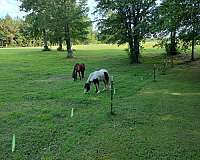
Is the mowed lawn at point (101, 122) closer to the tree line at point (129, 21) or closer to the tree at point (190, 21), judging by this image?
the tree at point (190, 21)

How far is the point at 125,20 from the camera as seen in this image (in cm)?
4069

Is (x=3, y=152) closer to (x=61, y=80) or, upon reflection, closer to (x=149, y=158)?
(x=149, y=158)

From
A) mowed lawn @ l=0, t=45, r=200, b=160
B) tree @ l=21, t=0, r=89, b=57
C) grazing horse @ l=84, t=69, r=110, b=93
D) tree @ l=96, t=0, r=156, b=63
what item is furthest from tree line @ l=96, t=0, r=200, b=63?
tree @ l=21, t=0, r=89, b=57

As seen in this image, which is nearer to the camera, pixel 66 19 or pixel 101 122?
pixel 101 122

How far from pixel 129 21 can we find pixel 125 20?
0.43 meters

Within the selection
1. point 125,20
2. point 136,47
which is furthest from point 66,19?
point 136,47

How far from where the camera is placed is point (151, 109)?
17.2 meters

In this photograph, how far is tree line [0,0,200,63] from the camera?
2483cm

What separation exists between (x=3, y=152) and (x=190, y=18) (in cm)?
1687

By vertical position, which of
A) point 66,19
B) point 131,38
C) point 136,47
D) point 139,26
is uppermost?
point 66,19

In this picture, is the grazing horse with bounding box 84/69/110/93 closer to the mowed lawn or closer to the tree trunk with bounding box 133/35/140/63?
the mowed lawn

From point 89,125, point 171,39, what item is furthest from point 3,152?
point 171,39

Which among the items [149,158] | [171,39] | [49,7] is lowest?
[149,158]

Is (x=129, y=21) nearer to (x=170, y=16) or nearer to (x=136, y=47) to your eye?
(x=136, y=47)
